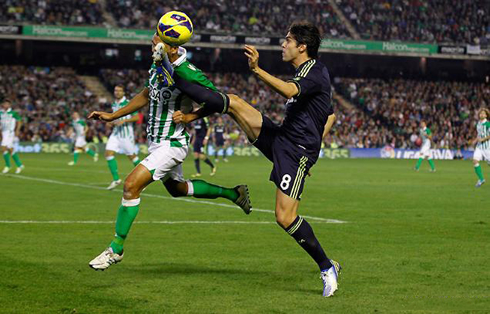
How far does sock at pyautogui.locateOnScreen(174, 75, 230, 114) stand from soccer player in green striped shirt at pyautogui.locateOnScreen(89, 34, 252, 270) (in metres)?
0.11

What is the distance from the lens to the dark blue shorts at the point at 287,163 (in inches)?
313

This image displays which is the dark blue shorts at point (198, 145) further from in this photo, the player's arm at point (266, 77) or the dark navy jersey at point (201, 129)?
the player's arm at point (266, 77)

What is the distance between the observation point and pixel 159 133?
9312mm

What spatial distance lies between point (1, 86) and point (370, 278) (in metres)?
47.2

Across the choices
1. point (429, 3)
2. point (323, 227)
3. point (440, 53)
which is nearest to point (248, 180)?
point (323, 227)

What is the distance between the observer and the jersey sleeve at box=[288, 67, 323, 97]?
24.9ft

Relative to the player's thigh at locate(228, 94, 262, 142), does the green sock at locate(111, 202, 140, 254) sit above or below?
below

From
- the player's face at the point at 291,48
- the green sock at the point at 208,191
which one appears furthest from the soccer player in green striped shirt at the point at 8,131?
the player's face at the point at 291,48

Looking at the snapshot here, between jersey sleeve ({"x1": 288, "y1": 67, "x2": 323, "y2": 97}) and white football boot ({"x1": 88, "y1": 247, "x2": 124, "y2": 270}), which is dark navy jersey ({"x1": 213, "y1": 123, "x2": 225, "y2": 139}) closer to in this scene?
white football boot ({"x1": 88, "y1": 247, "x2": 124, "y2": 270})

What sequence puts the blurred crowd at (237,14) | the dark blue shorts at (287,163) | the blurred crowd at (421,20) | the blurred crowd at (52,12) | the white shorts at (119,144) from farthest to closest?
1. the blurred crowd at (421,20)
2. the blurred crowd at (237,14)
3. the blurred crowd at (52,12)
4. the white shorts at (119,144)
5. the dark blue shorts at (287,163)

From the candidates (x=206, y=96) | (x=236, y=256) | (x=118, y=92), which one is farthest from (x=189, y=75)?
(x=118, y=92)

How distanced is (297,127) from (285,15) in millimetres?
53386

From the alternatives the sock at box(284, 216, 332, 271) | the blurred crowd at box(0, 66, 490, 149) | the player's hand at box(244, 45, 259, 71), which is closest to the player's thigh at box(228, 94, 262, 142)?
the sock at box(284, 216, 332, 271)

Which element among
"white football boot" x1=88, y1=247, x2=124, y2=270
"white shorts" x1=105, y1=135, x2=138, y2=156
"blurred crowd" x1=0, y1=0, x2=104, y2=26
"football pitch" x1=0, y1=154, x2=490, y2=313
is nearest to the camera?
"football pitch" x1=0, y1=154, x2=490, y2=313
